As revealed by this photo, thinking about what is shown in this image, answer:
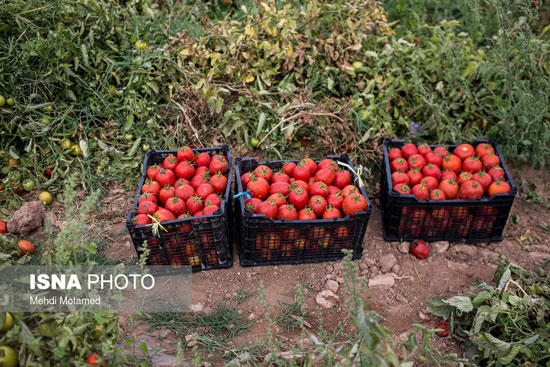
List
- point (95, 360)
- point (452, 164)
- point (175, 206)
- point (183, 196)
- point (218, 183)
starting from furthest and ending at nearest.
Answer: point (452, 164) → point (218, 183) → point (183, 196) → point (175, 206) → point (95, 360)

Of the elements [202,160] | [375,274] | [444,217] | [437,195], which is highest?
[202,160]

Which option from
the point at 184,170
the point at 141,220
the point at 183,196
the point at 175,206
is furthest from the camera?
the point at 184,170

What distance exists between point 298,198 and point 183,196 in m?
0.81

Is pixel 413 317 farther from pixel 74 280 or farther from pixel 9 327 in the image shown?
pixel 9 327

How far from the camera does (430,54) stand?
434 cm

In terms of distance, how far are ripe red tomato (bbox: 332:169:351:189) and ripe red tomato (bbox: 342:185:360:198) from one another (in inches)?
4.5

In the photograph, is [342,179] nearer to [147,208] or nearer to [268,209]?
[268,209]

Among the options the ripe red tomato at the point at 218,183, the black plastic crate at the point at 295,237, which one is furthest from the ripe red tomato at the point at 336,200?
the ripe red tomato at the point at 218,183

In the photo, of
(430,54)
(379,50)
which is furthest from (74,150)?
(430,54)

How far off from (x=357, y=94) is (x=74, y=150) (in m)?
2.53

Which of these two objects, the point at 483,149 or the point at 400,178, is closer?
the point at 400,178

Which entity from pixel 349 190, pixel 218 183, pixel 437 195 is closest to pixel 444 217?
pixel 437 195

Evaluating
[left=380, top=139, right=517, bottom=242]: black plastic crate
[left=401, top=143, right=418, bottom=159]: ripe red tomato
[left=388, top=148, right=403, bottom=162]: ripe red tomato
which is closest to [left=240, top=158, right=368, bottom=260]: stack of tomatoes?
[left=380, top=139, right=517, bottom=242]: black plastic crate

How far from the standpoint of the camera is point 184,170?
3.29 metres
